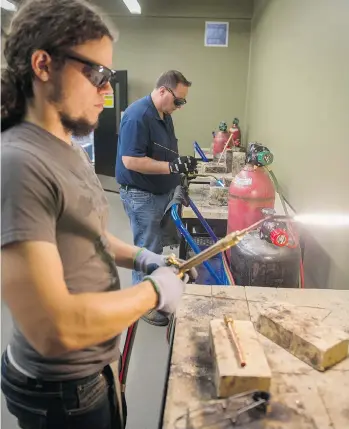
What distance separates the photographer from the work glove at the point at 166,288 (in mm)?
966

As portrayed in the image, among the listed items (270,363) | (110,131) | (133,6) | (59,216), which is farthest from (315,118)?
(110,131)

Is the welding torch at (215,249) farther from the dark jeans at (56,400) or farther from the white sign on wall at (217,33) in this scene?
the white sign on wall at (217,33)

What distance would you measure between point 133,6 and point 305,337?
544cm

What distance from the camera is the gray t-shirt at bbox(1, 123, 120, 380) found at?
0.72 m

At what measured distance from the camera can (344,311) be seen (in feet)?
4.45

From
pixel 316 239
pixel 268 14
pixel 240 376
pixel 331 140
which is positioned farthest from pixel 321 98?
pixel 268 14

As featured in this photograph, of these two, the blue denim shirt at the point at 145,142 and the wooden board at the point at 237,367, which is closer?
the wooden board at the point at 237,367

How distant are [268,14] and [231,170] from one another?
1884 millimetres

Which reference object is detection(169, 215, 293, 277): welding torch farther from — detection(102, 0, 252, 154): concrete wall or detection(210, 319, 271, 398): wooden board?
detection(102, 0, 252, 154): concrete wall

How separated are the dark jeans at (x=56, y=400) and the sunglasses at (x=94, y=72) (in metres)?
0.71

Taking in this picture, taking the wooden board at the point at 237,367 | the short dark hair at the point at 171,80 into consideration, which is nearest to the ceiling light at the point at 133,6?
the short dark hair at the point at 171,80

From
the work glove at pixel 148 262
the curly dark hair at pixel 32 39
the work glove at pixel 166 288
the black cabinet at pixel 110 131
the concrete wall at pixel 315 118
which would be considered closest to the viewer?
the curly dark hair at pixel 32 39

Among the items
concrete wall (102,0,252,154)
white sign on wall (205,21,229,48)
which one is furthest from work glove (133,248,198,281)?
white sign on wall (205,21,229,48)

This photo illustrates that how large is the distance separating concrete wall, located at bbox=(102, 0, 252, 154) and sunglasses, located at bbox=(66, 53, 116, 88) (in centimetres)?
541
